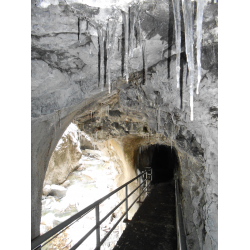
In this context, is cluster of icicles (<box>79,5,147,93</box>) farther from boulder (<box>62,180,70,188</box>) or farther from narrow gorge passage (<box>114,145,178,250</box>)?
boulder (<box>62,180,70,188</box>)

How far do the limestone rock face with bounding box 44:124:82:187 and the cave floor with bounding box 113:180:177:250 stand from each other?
12.0 metres

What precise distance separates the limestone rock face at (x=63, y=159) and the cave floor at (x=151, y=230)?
1205 cm

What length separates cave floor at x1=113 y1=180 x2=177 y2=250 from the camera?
2943mm

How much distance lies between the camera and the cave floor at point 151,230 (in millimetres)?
2943

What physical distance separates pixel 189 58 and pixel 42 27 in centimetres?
211

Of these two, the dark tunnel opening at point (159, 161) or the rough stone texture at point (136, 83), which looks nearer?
the rough stone texture at point (136, 83)

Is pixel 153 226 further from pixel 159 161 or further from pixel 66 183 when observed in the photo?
pixel 66 183

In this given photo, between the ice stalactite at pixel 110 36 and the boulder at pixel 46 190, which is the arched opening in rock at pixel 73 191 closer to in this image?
the boulder at pixel 46 190

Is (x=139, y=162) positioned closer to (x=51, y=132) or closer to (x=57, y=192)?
(x=51, y=132)

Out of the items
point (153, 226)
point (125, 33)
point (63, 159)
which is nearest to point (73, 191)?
point (63, 159)

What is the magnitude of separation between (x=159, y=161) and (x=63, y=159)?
30.4 feet

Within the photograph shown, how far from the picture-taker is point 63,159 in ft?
52.0

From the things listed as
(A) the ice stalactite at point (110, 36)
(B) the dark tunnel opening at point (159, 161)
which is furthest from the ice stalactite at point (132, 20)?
(B) the dark tunnel opening at point (159, 161)

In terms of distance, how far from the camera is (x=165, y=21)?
2.36 meters
